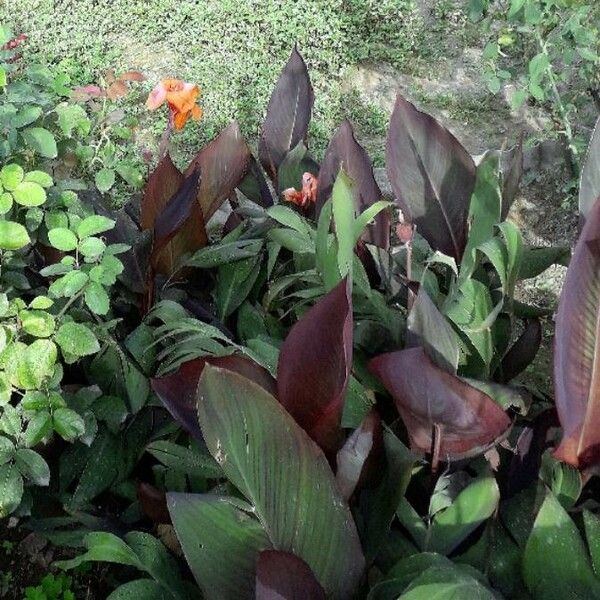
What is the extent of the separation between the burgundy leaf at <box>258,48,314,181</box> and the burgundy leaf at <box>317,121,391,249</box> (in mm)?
212

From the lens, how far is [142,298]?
1.66 m

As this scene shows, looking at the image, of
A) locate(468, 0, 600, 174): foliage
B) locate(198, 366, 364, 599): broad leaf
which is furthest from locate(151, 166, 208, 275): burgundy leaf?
locate(468, 0, 600, 174): foliage

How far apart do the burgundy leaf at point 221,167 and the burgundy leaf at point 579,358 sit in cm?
86

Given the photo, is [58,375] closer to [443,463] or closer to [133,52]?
[443,463]

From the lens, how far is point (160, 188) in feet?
5.47

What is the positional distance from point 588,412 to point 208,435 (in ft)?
1.85

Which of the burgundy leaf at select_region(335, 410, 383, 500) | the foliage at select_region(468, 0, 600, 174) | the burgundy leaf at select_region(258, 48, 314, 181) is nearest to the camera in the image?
the burgundy leaf at select_region(335, 410, 383, 500)

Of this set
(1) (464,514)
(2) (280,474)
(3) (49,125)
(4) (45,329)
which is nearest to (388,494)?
(1) (464,514)

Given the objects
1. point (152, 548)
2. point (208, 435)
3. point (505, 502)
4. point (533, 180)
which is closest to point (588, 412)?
point (505, 502)

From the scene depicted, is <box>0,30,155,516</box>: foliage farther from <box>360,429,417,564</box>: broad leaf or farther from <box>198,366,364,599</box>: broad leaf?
<box>360,429,417,564</box>: broad leaf

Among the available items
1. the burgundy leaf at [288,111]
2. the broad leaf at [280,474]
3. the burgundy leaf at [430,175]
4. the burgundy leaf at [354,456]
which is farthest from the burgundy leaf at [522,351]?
the burgundy leaf at [288,111]

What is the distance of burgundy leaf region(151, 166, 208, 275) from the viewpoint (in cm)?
151

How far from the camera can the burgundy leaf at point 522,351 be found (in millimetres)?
1499

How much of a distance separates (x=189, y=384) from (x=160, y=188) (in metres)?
0.59
